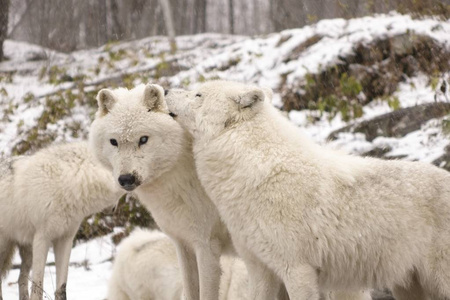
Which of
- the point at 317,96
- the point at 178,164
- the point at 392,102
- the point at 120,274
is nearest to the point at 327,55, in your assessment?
the point at 317,96

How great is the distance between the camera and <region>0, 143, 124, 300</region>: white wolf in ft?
22.1

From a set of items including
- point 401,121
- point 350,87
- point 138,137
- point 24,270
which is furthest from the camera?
point 350,87

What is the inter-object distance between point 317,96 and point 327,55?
939 mm

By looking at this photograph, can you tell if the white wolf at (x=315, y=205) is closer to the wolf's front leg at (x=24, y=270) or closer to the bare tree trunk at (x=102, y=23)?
the wolf's front leg at (x=24, y=270)

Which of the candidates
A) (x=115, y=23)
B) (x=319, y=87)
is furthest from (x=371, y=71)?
(x=115, y=23)

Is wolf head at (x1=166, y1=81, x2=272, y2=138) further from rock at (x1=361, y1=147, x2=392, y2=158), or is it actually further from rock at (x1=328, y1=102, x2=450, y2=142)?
rock at (x1=328, y1=102, x2=450, y2=142)

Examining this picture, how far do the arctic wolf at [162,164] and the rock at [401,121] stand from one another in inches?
173

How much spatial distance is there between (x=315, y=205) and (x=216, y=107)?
3.29 ft

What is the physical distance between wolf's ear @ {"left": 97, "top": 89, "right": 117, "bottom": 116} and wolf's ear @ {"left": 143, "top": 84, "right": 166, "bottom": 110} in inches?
10.6

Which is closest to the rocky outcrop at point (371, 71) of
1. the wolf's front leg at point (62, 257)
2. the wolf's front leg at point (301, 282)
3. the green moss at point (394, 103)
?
the green moss at point (394, 103)

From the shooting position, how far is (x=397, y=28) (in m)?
11.9

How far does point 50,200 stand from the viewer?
6754 millimetres

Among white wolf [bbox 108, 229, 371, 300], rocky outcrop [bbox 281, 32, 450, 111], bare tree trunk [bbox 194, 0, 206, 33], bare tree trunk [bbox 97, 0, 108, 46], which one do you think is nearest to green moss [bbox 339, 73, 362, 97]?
rocky outcrop [bbox 281, 32, 450, 111]

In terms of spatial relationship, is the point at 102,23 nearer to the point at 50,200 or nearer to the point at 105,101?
the point at 50,200
